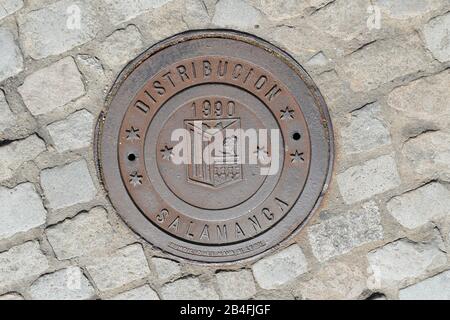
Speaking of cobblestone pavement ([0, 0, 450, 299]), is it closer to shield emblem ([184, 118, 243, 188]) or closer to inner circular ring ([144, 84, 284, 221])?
inner circular ring ([144, 84, 284, 221])

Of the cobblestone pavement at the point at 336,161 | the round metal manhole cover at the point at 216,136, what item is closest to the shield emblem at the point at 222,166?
the round metal manhole cover at the point at 216,136

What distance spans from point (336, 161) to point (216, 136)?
0.64 m

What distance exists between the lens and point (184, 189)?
2994 mm

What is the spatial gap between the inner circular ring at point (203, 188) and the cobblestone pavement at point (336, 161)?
0.28m

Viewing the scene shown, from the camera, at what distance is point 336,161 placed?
→ 3.01 metres

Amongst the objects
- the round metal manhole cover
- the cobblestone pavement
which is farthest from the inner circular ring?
the cobblestone pavement

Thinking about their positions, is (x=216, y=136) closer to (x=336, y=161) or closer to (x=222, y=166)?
(x=222, y=166)

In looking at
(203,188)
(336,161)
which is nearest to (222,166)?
(203,188)

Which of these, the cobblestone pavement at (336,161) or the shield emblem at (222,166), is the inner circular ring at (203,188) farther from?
the cobblestone pavement at (336,161)

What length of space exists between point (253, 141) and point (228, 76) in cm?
36

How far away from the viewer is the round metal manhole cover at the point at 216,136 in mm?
2977

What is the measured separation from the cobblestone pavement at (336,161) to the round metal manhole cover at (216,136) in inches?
3.3

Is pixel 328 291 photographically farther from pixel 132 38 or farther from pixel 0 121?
pixel 0 121
